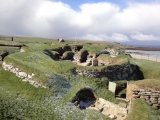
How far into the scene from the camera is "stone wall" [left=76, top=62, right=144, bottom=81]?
80.9 ft

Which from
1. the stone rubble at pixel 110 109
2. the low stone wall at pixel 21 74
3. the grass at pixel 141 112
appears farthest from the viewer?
the low stone wall at pixel 21 74

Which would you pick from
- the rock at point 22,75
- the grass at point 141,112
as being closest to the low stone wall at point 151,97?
the grass at point 141,112

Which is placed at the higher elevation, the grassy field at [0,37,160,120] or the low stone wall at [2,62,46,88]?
the low stone wall at [2,62,46,88]

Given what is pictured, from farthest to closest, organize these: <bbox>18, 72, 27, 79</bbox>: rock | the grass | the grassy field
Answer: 1. <bbox>18, 72, 27, 79</bbox>: rock
2. the grass
3. the grassy field

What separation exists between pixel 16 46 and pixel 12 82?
62.1ft

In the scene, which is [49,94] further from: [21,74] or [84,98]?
[21,74]

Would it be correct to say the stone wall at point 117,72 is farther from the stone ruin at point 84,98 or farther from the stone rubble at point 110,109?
the stone rubble at point 110,109

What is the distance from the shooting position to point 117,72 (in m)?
27.6

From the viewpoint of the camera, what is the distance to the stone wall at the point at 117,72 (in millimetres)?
24644

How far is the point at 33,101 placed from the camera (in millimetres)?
17984

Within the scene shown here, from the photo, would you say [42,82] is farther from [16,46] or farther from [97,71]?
[16,46]

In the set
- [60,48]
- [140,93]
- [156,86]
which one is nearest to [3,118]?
[140,93]

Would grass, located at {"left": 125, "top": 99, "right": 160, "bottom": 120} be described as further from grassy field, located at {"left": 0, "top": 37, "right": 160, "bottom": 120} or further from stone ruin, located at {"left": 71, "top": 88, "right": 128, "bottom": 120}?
stone ruin, located at {"left": 71, "top": 88, "right": 128, "bottom": 120}

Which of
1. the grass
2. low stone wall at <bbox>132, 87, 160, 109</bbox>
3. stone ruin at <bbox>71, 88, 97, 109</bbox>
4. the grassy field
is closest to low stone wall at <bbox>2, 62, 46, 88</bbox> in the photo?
the grassy field
